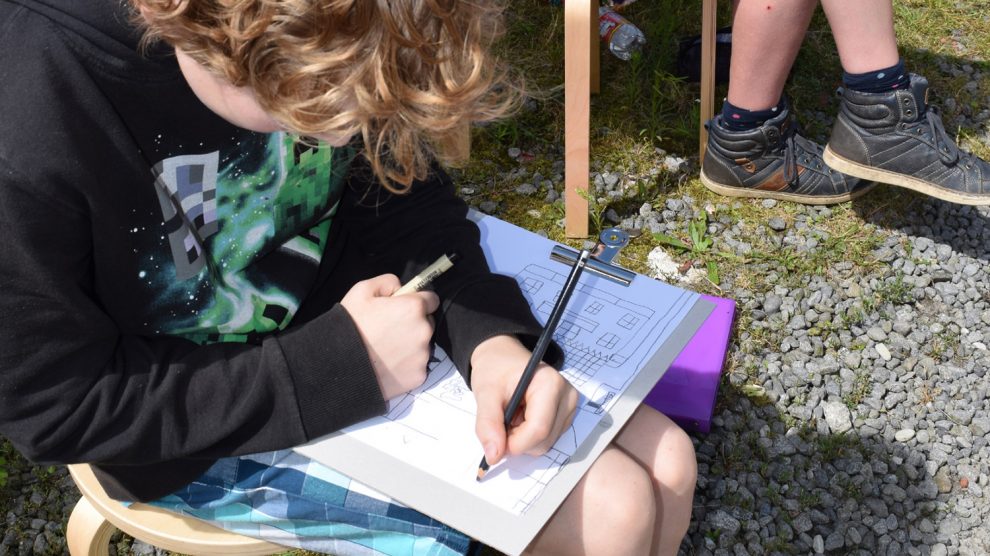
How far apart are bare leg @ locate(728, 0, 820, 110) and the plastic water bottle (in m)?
0.44

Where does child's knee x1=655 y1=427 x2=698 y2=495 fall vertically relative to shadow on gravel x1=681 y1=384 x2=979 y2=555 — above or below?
above

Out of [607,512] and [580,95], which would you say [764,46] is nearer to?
[580,95]

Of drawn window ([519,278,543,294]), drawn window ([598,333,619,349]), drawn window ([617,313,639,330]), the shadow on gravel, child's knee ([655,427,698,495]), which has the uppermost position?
drawn window ([519,278,543,294])

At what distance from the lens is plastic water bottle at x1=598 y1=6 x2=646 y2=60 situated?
247 centimetres

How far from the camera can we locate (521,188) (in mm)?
2213

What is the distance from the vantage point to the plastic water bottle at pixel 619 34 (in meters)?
2.47

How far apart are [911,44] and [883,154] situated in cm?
79

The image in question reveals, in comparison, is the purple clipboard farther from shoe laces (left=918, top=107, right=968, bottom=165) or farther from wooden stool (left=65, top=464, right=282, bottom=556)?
wooden stool (left=65, top=464, right=282, bottom=556)

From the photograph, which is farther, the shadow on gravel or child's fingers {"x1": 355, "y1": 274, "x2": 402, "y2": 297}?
the shadow on gravel

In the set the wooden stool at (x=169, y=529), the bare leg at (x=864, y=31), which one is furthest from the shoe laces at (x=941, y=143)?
the wooden stool at (x=169, y=529)

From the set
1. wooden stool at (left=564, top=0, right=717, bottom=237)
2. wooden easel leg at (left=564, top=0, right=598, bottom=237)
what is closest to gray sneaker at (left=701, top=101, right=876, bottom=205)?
wooden stool at (left=564, top=0, right=717, bottom=237)

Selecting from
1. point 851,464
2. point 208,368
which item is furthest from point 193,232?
point 851,464

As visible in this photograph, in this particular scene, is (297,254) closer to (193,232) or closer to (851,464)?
(193,232)

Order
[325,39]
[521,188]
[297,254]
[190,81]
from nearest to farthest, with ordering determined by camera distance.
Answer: [325,39] → [190,81] → [297,254] → [521,188]
